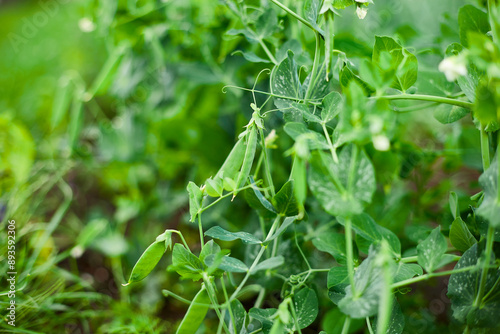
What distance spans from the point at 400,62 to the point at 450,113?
0.37 feet

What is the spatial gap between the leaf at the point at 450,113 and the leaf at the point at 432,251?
0.16 meters

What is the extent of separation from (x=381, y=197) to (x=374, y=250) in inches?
13.2

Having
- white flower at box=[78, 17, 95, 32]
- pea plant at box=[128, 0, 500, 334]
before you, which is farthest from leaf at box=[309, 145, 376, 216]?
white flower at box=[78, 17, 95, 32]

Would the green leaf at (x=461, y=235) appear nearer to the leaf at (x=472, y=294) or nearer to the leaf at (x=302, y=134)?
the leaf at (x=472, y=294)

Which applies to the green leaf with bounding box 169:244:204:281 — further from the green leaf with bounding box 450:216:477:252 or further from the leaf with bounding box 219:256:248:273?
the green leaf with bounding box 450:216:477:252

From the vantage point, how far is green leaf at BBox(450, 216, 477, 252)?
14.6 inches

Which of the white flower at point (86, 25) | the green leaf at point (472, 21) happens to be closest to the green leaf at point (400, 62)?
the green leaf at point (472, 21)

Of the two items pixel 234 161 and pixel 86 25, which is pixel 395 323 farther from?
pixel 86 25

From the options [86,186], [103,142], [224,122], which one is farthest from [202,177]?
[86,186]

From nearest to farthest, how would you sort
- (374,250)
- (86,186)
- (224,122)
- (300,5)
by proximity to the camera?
(374,250) < (300,5) < (224,122) < (86,186)

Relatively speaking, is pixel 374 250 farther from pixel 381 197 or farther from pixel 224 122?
pixel 224 122

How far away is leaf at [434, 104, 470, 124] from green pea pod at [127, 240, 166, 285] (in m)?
0.36

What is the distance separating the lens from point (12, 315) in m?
0.51

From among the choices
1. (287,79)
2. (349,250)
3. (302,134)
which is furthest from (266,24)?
(349,250)
